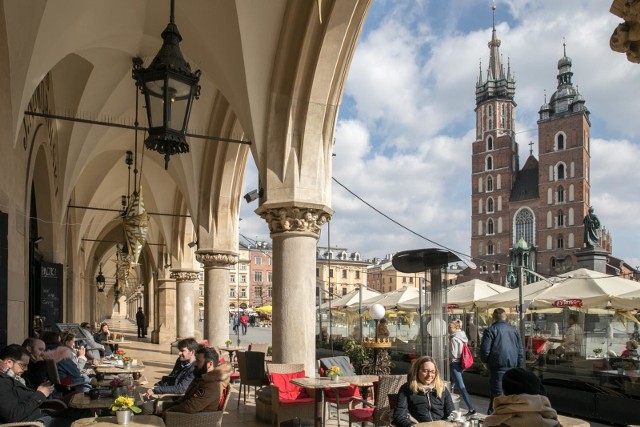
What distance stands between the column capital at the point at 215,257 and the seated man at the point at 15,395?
319 inches

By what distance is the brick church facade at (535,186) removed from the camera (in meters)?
80.4

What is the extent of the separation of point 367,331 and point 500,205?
7331 cm

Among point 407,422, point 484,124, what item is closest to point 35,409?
point 407,422

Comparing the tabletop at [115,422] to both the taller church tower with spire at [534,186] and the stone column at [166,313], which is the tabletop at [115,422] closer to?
the stone column at [166,313]

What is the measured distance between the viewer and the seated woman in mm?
4777

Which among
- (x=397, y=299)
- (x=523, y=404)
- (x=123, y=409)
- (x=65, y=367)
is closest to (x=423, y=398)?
(x=523, y=404)

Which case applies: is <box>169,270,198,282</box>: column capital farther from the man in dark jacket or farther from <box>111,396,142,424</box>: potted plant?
<box>111,396,142,424</box>: potted plant

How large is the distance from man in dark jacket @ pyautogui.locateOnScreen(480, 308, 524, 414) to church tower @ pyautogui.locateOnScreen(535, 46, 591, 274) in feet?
248

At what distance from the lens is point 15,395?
192 inches

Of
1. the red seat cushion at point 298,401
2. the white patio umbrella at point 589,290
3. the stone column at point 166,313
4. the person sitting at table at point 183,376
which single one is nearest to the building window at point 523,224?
the stone column at point 166,313

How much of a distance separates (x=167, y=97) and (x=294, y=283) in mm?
3841

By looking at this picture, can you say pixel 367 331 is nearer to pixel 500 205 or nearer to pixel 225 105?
pixel 225 105

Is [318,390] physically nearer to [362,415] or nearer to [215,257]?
[362,415]

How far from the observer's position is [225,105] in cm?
1230
